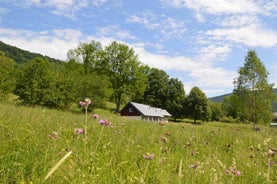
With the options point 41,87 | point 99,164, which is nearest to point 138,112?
point 41,87

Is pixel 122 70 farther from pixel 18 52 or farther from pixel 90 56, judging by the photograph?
pixel 18 52

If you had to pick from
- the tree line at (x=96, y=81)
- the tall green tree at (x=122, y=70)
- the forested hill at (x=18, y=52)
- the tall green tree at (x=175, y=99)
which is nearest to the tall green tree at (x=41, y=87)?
the tree line at (x=96, y=81)

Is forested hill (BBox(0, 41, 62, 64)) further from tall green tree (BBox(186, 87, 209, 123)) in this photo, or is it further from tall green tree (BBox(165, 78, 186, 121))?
tall green tree (BBox(186, 87, 209, 123))

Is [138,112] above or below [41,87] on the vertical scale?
below

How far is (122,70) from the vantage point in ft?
170

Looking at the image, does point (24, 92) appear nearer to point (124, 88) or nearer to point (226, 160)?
point (124, 88)

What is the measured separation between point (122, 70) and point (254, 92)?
2681 centimetres

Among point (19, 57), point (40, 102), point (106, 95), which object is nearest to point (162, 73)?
point (106, 95)

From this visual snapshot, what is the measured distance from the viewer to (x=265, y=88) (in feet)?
112

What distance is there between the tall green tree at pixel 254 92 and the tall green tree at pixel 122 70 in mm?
22058

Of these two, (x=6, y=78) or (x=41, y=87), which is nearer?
(x=6, y=78)

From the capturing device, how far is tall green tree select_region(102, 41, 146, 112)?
167ft

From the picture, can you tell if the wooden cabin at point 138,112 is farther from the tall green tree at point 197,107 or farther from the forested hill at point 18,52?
the forested hill at point 18,52

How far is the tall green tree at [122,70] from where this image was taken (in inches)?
2004
